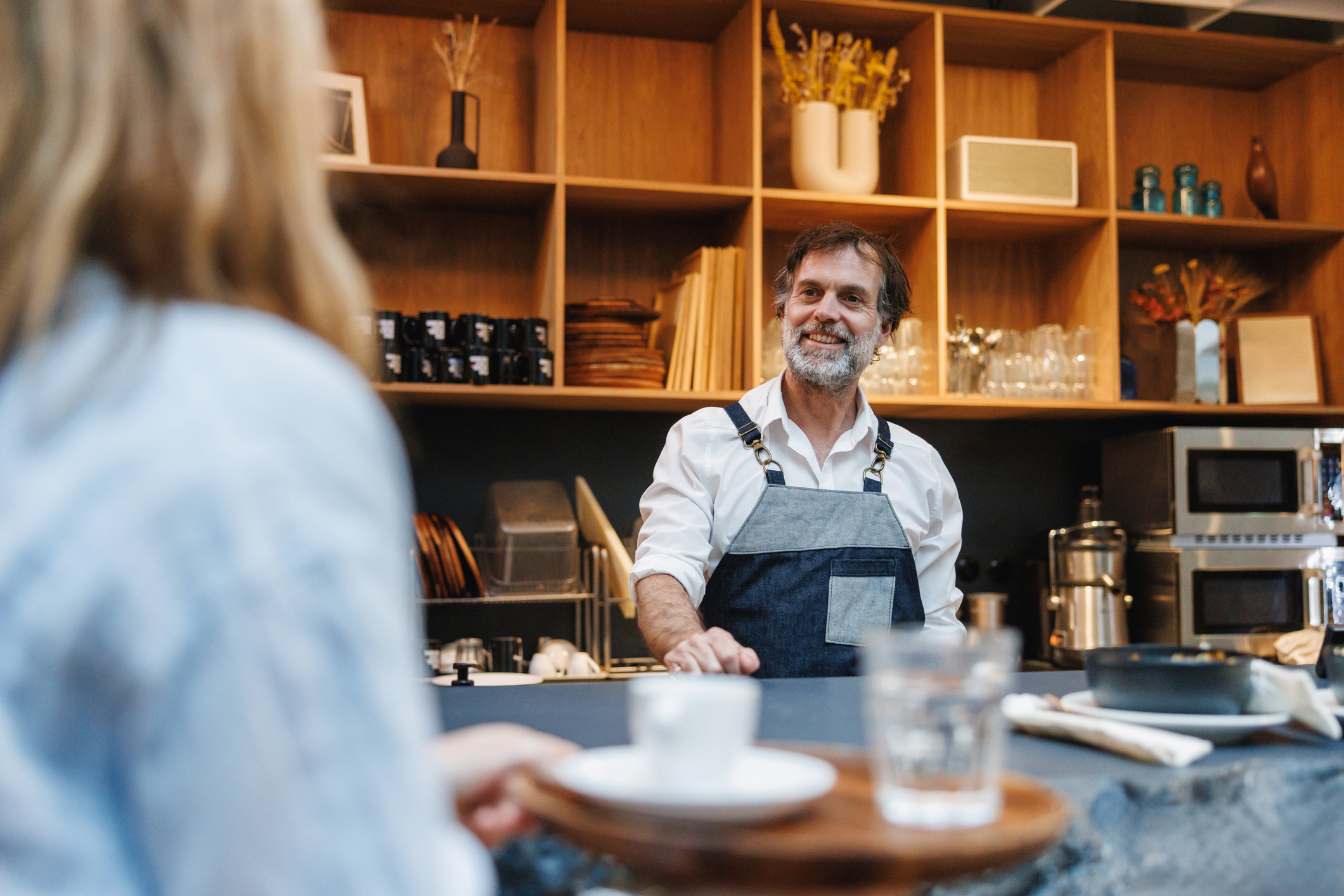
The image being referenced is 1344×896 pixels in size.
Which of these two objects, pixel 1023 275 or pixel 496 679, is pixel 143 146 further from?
pixel 1023 275

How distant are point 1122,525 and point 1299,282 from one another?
90 cm

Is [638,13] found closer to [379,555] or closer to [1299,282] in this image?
[1299,282]

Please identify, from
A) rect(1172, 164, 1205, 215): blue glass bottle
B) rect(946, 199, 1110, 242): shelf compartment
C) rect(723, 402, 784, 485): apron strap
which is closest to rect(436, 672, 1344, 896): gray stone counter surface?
rect(723, 402, 784, 485): apron strap

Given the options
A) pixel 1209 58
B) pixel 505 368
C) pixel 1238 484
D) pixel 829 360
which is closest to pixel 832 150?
pixel 829 360

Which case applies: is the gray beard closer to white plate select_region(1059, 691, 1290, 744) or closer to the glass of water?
white plate select_region(1059, 691, 1290, 744)

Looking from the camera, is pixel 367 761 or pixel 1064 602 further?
pixel 1064 602

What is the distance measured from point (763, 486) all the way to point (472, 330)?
865mm

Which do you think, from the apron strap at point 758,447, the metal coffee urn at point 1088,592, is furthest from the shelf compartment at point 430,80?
the metal coffee urn at point 1088,592

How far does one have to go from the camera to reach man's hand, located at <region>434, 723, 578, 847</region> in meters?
0.63

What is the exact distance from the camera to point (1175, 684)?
99 centimetres

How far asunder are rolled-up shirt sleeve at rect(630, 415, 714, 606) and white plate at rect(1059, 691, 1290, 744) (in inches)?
39.1

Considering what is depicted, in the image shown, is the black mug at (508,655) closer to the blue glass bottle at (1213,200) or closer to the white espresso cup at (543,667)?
the white espresso cup at (543,667)

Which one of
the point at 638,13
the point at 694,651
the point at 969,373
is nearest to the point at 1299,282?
the point at 969,373

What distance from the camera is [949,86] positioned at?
10.7 feet
